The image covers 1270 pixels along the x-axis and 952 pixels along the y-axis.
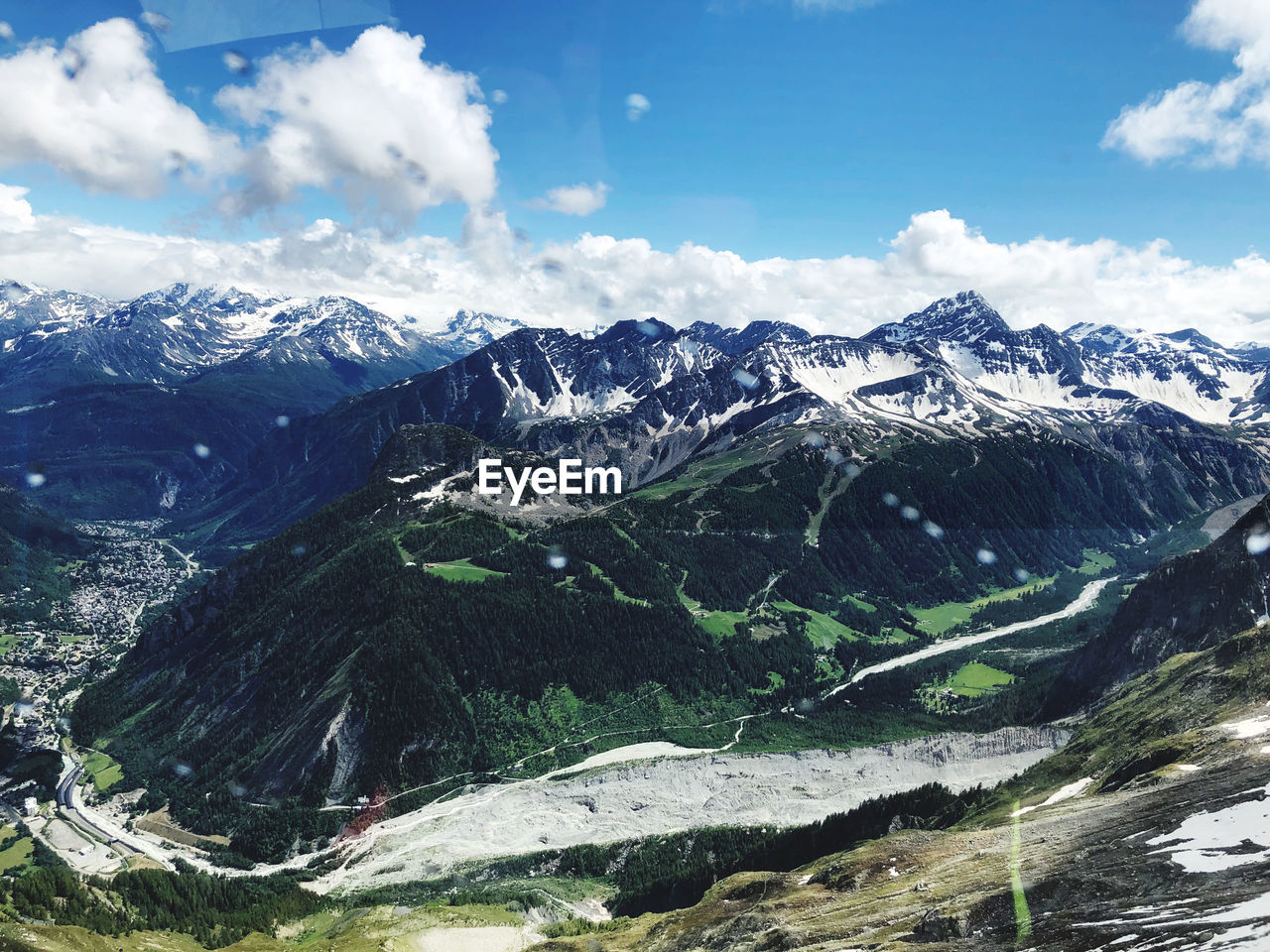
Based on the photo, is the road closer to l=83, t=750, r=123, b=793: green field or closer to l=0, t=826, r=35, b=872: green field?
l=83, t=750, r=123, b=793: green field

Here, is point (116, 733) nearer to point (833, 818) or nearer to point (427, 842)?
point (427, 842)

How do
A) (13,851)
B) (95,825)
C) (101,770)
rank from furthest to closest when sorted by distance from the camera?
1. (101,770)
2. (95,825)
3. (13,851)

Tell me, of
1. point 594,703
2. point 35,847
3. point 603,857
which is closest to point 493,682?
point 594,703

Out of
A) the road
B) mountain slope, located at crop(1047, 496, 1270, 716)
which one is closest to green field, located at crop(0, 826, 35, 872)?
the road

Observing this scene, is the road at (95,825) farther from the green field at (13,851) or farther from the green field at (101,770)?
the green field at (13,851)

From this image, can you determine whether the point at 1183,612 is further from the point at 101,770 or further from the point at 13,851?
the point at 101,770

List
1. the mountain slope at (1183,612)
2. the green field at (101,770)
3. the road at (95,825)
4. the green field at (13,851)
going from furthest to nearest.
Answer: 1. the green field at (101,770)
2. the mountain slope at (1183,612)
3. the road at (95,825)
4. the green field at (13,851)

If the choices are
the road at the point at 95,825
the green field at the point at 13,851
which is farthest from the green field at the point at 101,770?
the green field at the point at 13,851

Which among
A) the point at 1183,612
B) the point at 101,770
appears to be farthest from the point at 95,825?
the point at 1183,612
